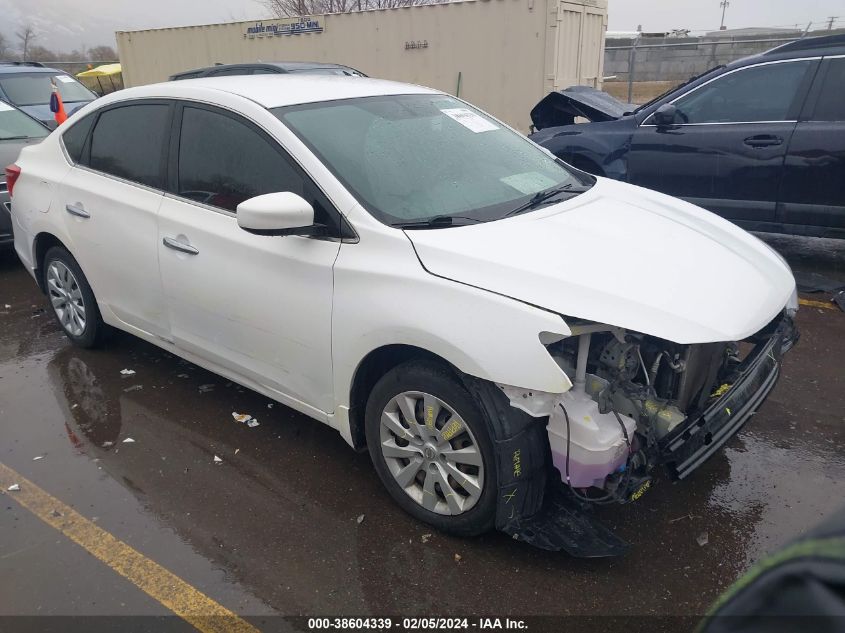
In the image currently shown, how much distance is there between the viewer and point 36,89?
39.5 ft

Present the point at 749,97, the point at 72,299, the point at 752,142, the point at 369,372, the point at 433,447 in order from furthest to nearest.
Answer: the point at 749,97
the point at 752,142
the point at 72,299
the point at 369,372
the point at 433,447

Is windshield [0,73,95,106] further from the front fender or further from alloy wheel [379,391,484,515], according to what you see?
alloy wheel [379,391,484,515]

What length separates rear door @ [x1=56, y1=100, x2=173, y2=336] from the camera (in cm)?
368

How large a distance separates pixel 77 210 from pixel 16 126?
4.19m

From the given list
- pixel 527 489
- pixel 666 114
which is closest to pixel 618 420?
pixel 527 489

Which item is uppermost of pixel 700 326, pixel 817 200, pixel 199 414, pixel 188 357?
pixel 700 326

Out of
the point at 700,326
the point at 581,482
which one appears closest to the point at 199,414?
the point at 581,482

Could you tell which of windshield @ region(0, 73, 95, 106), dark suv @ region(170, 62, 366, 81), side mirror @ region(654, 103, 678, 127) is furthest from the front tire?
windshield @ region(0, 73, 95, 106)

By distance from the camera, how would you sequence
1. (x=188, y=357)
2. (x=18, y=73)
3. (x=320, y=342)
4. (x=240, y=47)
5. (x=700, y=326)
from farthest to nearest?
(x=240, y=47)
(x=18, y=73)
(x=188, y=357)
(x=320, y=342)
(x=700, y=326)

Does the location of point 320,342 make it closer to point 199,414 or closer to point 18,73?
point 199,414

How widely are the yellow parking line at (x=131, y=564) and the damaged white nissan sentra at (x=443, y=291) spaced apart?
861mm

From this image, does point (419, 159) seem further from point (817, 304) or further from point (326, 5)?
point (326, 5)

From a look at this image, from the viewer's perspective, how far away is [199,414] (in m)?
3.86

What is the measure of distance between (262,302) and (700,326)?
1867 millimetres
